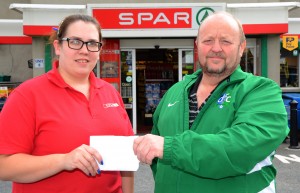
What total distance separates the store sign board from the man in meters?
10.5

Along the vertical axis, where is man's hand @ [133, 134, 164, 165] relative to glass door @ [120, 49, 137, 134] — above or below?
below

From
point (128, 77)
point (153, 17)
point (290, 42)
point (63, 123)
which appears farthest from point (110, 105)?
point (290, 42)

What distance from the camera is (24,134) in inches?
79.9

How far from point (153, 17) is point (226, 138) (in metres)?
8.93

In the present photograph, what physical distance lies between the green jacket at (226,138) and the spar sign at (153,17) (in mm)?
8060

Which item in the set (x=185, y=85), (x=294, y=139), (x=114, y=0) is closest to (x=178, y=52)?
(x=114, y=0)

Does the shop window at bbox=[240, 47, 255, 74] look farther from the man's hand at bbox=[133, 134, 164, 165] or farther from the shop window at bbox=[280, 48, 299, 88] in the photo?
the man's hand at bbox=[133, 134, 164, 165]

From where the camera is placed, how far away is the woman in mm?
1991

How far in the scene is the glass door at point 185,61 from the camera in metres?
11.3

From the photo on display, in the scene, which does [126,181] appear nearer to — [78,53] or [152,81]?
[78,53]

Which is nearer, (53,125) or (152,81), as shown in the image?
(53,125)

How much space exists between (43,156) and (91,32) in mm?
748

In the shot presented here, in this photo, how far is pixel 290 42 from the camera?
12.2 m

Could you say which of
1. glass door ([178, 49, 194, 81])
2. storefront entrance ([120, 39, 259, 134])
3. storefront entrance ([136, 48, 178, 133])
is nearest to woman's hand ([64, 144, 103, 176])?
storefront entrance ([120, 39, 259, 134])
